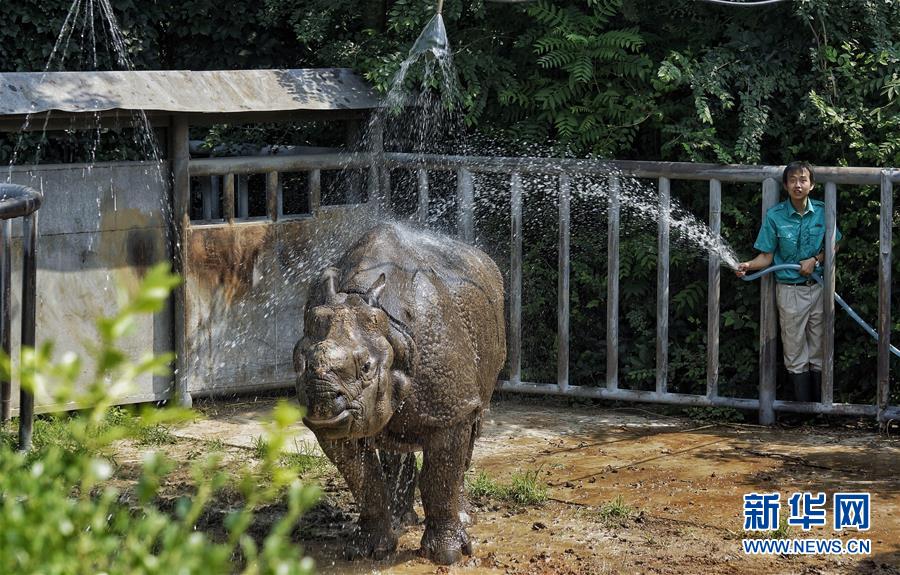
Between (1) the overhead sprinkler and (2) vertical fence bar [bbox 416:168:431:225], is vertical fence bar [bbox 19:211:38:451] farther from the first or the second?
(1) the overhead sprinkler

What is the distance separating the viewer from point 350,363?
5363 millimetres

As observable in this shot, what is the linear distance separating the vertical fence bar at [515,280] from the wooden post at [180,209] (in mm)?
2101

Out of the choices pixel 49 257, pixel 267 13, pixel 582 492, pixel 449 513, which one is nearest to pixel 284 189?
pixel 267 13

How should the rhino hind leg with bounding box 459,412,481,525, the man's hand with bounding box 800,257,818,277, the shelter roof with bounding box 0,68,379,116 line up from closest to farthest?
the rhino hind leg with bounding box 459,412,481,525 < the shelter roof with bounding box 0,68,379,116 < the man's hand with bounding box 800,257,818,277

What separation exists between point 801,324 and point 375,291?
12.4ft

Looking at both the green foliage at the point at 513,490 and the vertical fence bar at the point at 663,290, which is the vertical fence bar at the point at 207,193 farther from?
the green foliage at the point at 513,490

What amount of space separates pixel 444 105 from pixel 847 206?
273 centimetres

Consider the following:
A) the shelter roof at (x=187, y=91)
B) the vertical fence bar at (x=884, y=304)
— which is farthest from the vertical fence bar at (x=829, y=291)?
the shelter roof at (x=187, y=91)

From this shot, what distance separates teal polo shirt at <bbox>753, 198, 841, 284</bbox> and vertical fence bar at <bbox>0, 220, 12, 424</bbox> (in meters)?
4.46

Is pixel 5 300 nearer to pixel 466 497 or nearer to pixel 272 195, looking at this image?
pixel 272 195

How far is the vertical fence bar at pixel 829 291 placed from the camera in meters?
8.39

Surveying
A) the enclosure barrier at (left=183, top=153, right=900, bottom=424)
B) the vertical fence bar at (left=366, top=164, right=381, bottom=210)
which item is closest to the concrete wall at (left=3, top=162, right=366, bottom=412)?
the vertical fence bar at (left=366, top=164, right=381, bottom=210)

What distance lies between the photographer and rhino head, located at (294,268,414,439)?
17.4 feet

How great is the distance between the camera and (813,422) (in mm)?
8820
